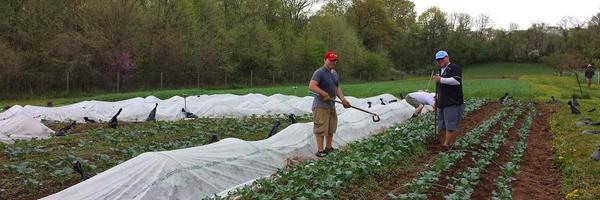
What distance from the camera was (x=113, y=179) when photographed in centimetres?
679

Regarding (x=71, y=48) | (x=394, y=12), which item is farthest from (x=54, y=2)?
(x=394, y=12)

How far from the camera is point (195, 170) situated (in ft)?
23.9

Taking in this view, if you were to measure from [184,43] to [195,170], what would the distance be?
38.9 m

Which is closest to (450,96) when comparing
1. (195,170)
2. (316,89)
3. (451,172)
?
(451,172)

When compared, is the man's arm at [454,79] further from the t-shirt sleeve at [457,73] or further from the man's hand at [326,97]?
the man's hand at [326,97]

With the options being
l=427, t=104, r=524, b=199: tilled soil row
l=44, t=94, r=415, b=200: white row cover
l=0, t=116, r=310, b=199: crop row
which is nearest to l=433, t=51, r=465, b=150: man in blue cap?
l=427, t=104, r=524, b=199: tilled soil row

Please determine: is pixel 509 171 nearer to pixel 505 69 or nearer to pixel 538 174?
pixel 538 174

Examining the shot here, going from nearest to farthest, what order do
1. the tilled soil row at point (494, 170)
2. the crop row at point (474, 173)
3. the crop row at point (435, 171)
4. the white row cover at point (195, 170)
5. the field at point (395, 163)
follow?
1. the crop row at point (435, 171)
2. the crop row at point (474, 173)
3. the field at point (395, 163)
4. the white row cover at point (195, 170)
5. the tilled soil row at point (494, 170)

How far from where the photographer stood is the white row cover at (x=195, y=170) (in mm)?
6637

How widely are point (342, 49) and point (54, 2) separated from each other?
3163cm

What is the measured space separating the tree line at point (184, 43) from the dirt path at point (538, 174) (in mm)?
21308

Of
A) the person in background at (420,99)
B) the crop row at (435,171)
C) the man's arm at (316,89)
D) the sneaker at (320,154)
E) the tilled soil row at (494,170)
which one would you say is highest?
the man's arm at (316,89)

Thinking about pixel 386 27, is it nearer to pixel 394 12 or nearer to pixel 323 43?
pixel 394 12

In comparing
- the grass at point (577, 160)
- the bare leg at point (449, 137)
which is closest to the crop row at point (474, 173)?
the bare leg at point (449, 137)
